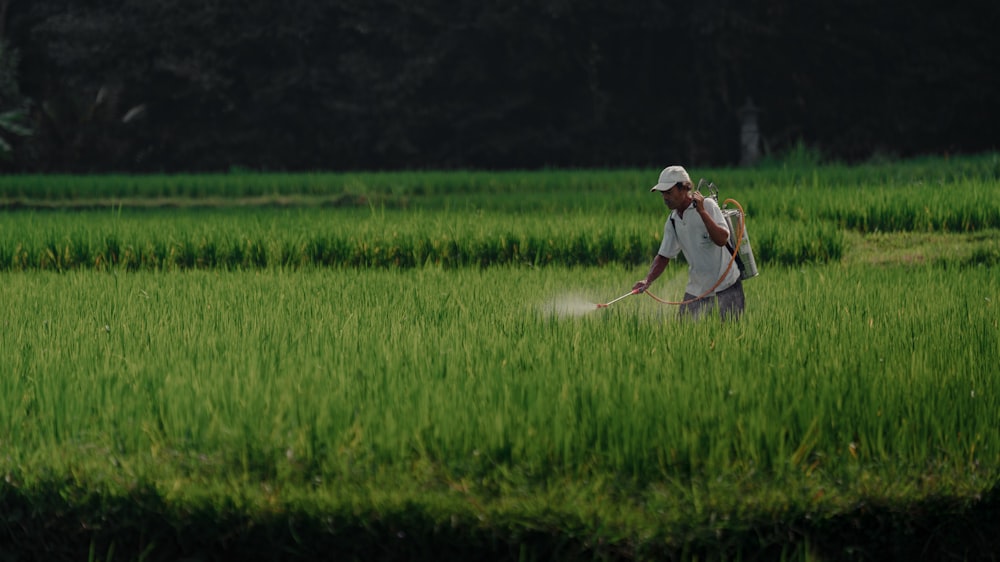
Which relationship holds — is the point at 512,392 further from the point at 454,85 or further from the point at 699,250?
the point at 454,85

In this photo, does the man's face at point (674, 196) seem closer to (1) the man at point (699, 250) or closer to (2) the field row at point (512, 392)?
(1) the man at point (699, 250)

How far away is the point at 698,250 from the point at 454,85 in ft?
48.8

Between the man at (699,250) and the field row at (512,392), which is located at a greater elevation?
the man at (699,250)

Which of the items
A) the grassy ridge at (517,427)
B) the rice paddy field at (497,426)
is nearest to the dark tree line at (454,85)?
the rice paddy field at (497,426)

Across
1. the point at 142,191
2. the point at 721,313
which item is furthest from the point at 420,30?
the point at 721,313

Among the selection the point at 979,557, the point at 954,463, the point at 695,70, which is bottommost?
the point at 979,557

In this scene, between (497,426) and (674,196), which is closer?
(497,426)

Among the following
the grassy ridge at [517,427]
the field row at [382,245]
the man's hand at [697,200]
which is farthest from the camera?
the field row at [382,245]

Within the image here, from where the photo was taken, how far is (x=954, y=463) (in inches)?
123

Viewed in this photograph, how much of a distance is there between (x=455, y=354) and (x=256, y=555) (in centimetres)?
120

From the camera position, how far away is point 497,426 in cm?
318

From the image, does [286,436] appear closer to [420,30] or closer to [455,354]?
[455,354]

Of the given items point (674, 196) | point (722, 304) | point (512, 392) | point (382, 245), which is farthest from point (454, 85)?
point (512, 392)

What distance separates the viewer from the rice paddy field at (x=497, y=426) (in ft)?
9.70
